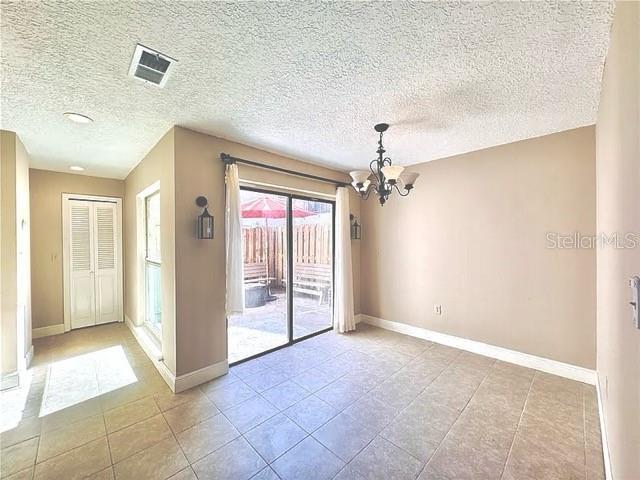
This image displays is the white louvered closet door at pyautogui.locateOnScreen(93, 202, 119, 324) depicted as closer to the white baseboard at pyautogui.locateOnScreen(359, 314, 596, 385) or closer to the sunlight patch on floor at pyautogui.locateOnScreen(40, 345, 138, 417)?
the sunlight patch on floor at pyautogui.locateOnScreen(40, 345, 138, 417)

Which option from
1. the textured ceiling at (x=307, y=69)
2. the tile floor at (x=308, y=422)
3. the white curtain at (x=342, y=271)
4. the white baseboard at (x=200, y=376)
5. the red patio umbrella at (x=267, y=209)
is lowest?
the tile floor at (x=308, y=422)

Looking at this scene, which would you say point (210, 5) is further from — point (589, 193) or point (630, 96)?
point (589, 193)

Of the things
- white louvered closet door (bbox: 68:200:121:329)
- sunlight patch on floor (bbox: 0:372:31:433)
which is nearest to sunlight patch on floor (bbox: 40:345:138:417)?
sunlight patch on floor (bbox: 0:372:31:433)

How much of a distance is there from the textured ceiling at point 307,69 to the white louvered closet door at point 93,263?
5.96 ft

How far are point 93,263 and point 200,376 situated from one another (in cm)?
328

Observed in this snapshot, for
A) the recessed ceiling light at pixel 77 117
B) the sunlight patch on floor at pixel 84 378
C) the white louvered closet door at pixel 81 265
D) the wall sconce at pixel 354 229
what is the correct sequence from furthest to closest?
1. the wall sconce at pixel 354 229
2. the white louvered closet door at pixel 81 265
3. the sunlight patch on floor at pixel 84 378
4. the recessed ceiling light at pixel 77 117

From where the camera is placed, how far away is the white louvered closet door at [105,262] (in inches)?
180

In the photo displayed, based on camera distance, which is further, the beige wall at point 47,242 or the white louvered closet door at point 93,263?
the white louvered closet door at point 93,263

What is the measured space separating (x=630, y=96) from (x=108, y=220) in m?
6.00

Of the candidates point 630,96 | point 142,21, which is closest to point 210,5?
point 142,21

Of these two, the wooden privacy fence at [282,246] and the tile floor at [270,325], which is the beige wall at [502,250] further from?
the tile floor at [270,325]

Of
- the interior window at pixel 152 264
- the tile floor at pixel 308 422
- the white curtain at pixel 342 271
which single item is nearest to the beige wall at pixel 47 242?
the tile floor at pixel 308 422

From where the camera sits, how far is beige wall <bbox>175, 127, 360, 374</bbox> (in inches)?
103

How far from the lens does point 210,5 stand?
127 cm
